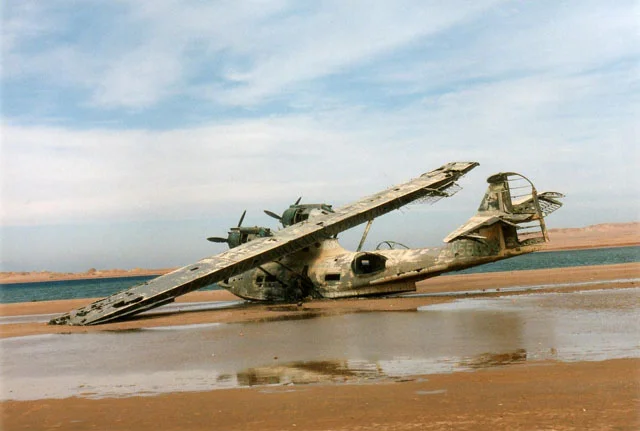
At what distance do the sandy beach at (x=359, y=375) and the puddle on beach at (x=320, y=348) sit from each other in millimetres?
49

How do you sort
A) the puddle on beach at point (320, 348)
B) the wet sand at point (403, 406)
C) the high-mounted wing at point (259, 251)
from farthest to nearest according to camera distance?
the high-mounted wing at point (259, 251), the puddle on beach at point (320, 348), the wet sand at point (403, 406)

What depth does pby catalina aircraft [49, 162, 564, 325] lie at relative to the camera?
26.1m

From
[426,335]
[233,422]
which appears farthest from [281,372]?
[426,335]

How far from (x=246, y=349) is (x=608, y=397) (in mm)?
9229

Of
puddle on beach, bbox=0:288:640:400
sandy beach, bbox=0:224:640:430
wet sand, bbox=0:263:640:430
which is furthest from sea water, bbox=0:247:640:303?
wet sand, bbox=0:263:640:430

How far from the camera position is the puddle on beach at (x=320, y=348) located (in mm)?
11597

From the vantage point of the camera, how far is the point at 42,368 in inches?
578

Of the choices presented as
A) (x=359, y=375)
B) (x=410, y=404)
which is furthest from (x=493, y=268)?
(x=410, y=404)

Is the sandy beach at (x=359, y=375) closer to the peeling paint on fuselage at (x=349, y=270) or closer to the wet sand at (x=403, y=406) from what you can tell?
the wet sand at (x=403, y=406)

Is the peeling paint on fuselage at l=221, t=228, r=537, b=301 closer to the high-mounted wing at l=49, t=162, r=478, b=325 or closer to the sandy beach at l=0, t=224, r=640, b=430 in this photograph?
the high-mounted wing at l=49, t=162, r=478, b=325

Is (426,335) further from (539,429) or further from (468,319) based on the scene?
(539,429)

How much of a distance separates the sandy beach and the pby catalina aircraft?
15.9ft

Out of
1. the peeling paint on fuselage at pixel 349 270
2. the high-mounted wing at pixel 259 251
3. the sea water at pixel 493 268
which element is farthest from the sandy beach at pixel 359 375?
the sea water at pixel 493 268

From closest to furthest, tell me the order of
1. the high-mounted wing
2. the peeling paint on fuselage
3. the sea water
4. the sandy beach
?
the sandy beach < the high-mounted wing < the peeling paint on fuselage < the sea water
